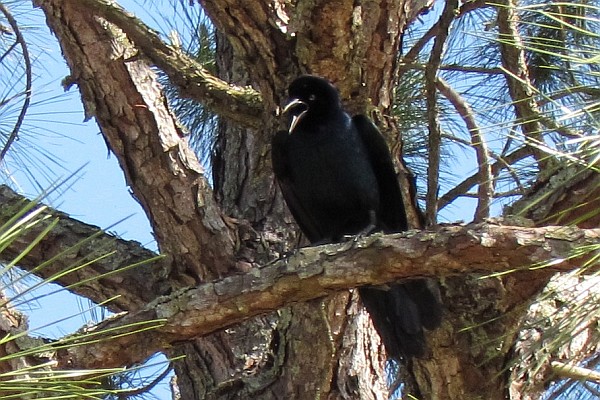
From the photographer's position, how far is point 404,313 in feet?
8.27

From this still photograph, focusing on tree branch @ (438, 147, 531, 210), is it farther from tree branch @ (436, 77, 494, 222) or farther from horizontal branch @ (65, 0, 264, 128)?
horizontal branch @ (65, 0, 264, 128)

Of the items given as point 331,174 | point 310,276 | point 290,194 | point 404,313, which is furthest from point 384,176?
point 310,276

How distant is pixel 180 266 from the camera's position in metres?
2.62

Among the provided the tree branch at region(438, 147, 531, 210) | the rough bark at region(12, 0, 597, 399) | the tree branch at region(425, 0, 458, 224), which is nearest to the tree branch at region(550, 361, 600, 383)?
→ the rough bark at region(12, 0, 597, 399)

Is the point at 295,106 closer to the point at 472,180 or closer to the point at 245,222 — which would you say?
the point at 245,222

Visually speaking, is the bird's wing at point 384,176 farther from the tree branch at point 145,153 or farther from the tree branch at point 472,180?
the tree branch at point 145,153

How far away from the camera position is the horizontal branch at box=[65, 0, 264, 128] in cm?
251

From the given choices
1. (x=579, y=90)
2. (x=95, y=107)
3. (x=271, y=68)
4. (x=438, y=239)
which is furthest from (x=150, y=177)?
(x=579, y=90)

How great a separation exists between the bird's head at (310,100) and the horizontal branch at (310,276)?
2.66ft

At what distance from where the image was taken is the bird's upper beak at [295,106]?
107 inches

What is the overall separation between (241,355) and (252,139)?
0.83m

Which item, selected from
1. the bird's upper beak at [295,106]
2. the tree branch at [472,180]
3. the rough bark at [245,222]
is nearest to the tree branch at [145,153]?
the rough bark at [245,222]

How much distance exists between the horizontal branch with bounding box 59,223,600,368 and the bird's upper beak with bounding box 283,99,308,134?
819 millimetres

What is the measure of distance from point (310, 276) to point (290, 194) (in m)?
1.11
